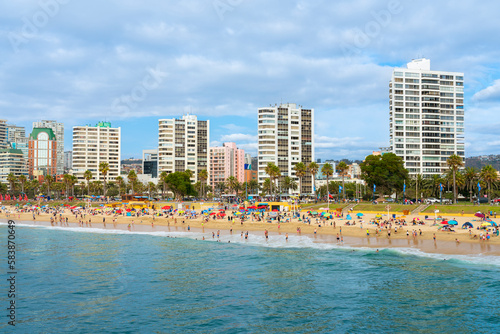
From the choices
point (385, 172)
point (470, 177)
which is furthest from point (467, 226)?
point (470, 177)

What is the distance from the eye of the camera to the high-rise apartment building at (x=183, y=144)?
583 ft

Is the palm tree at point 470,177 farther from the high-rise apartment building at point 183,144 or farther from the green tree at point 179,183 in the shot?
the high-rise apartment building at point 183,144

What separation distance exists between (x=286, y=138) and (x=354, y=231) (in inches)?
3594

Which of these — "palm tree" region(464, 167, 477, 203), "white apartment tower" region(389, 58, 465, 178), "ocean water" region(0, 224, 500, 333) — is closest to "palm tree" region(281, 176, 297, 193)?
"white apartment tower" region(389, 58, 465, 178)

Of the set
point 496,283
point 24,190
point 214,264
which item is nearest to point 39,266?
point 214,264

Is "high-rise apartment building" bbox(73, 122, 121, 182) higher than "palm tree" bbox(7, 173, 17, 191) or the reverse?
higher

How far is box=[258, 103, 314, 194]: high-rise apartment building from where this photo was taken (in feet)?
480

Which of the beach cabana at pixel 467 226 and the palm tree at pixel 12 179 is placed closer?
the beach cabana at pixel 467 226

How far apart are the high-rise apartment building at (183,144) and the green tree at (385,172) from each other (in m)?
98.5

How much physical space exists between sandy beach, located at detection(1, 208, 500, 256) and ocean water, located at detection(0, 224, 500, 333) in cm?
495

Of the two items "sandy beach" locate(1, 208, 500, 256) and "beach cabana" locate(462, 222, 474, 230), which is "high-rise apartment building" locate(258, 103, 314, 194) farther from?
"beach cabana" locate(462, 222, 474, 230)

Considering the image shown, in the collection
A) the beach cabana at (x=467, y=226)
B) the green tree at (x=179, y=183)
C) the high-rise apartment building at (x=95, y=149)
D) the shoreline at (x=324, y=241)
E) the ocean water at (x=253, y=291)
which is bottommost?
the ocean water at (x=253, y=291)

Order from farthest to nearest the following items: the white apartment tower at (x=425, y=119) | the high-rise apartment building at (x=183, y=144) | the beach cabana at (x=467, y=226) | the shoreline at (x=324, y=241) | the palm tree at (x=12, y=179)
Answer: the high-rise apartment building at (x=183, y=144) < the palm tree at (x=12, y=179) < the white apartment tower at (x=425, y=119) < the beach cabana at (x=467, y=226) < the shoreline at (x=324, y=241)

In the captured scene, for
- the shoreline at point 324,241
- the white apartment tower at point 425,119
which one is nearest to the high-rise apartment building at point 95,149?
the shoreline at point 324,241
